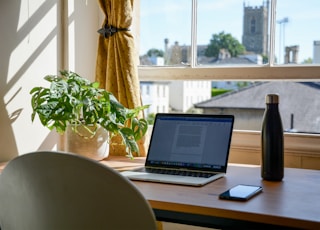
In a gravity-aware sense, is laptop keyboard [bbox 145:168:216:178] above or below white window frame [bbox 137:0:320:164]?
below

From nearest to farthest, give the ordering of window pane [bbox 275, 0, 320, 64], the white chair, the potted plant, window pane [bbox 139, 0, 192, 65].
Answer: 1. the white chair
2. the potted plant
3. window pane [bbox 275, 0, 320, 64]
4. window pane [bbox 139, 0, 192, 65]

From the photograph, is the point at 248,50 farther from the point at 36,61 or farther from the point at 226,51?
the point at 36,61

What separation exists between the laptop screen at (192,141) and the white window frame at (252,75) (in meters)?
0.39

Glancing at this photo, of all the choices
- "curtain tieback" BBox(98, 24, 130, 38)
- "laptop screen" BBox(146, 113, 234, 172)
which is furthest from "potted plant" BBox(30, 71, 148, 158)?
"curtain tieback" BBox(98, 24, 130, 38)

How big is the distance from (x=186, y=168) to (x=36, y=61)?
2.67 ft

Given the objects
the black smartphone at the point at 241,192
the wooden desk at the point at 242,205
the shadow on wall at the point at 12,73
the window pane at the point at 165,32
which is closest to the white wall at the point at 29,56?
the shadow on wall at the point at 12,73

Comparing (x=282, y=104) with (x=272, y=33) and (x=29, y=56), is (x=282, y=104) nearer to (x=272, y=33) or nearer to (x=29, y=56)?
(x=272, y=33)

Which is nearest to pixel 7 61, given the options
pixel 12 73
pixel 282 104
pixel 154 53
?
pixel 12 73

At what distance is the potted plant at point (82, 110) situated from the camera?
158cm

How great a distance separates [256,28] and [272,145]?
0.73 meters

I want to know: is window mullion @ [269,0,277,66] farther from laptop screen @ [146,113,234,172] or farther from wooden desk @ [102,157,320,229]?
wooden desk @ [102,157,320,229]

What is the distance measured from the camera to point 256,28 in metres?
1.92

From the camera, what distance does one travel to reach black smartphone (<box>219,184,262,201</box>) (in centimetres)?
112

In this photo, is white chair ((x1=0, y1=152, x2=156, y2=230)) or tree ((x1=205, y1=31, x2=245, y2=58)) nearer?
white chair ((x1=0, y1=152, x2=156, y2=230))
